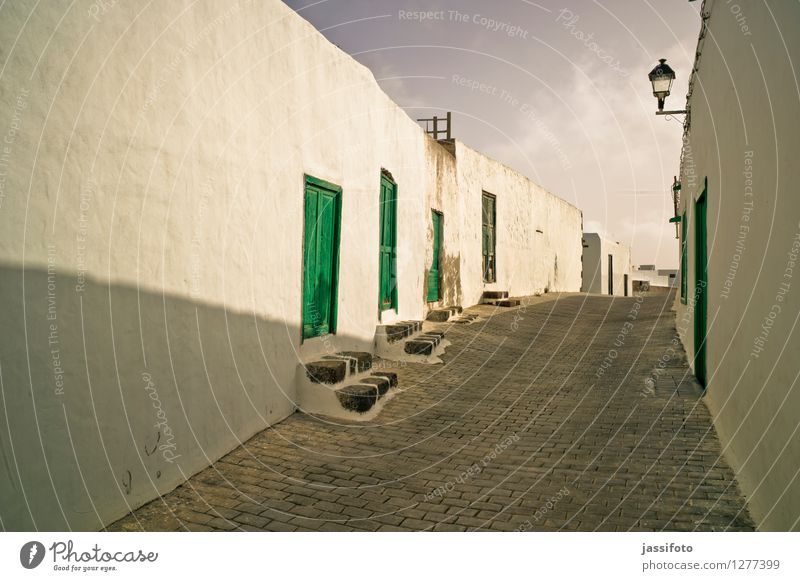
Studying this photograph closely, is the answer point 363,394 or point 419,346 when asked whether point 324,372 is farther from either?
point 419,346

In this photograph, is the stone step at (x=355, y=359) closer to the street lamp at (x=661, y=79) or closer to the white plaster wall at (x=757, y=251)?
the white plaster wall at (x=757, y=251)

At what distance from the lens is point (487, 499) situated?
366 centimetres

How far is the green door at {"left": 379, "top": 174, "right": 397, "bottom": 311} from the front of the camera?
28.0 feet

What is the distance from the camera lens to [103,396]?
318 cm

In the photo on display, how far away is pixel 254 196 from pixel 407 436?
2576mm

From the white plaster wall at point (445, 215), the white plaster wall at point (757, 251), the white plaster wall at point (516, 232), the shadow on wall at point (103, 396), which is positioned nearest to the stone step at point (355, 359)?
the shadow on wall at point (103, 396)

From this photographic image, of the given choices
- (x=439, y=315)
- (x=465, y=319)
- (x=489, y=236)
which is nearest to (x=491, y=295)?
(x=489, y=236)

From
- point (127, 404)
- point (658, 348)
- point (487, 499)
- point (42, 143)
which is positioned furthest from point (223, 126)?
point (658, 348)

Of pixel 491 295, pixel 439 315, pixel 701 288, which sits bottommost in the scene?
pixel 439 315

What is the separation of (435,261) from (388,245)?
9.04 feet

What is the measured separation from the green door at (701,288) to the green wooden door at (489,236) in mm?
7606

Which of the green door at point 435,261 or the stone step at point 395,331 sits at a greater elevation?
the green door at point 435,261

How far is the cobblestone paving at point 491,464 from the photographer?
336 cm

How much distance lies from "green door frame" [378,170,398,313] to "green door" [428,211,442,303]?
2124 millimetres
